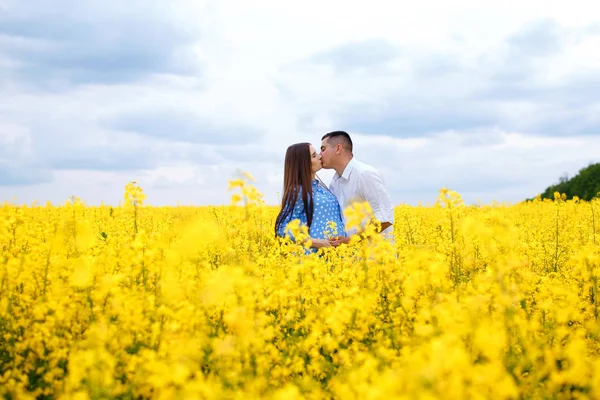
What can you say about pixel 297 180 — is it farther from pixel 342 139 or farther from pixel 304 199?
pixel 342 139

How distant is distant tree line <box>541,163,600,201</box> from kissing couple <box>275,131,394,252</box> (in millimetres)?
14602

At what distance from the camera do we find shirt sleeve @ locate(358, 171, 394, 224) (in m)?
7.70

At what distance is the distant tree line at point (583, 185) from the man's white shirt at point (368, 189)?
14.6m

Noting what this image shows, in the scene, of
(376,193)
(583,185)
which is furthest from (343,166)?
(583,185)

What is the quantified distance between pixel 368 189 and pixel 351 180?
0.32m

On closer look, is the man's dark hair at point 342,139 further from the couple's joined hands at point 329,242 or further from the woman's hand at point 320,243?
the woman's hand at point 320,243

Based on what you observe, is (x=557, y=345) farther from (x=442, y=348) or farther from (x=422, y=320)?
(x=442, y=348)

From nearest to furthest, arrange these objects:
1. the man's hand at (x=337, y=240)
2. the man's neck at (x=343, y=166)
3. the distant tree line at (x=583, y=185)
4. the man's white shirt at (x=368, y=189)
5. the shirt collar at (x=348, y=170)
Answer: the man's hand at (x=337, y=240), the man's white shirt at (x=368, y=189), the shirt collar at (x=348, y=170), the man's neck at (x=343, y=166), the distant tree line at (x=583, y=185)

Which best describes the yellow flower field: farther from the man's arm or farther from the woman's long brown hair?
the man's arm

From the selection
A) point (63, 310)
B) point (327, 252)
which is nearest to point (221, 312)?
point (63, 310)

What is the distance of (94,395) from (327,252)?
12.0 ft

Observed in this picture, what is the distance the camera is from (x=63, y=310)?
3.96m

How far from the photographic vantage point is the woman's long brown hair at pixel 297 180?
729cm

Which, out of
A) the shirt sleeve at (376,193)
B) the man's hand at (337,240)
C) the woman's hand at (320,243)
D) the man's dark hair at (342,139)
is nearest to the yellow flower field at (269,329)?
the woman's hand at (320,243)
